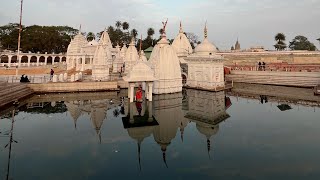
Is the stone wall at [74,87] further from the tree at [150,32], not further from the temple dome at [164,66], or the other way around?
the tree at [150,32]

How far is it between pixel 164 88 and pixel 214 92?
6696 mm

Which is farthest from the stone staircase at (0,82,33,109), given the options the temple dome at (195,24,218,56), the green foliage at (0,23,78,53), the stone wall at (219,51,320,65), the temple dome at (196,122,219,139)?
the green foliage at (0,23,78,53)

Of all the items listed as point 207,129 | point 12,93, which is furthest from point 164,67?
point 12,93

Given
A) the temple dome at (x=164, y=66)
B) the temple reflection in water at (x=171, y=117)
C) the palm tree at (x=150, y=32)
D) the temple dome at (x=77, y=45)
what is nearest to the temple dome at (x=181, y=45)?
the temple dome at (x=164, y=66)

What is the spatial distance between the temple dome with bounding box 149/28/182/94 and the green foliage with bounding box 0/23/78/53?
1839 inches

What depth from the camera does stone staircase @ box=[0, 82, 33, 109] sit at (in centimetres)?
1922

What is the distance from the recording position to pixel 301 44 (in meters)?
85.7

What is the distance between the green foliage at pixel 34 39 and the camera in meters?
60.1

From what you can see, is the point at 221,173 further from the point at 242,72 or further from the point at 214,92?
the point at 242,72

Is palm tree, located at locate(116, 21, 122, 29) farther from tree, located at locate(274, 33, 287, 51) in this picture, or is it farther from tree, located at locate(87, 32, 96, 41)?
tree, located at locate(274, 33, 287, 51)

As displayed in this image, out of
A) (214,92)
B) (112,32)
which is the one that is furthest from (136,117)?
(112,32)

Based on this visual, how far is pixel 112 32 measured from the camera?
81.4 metres

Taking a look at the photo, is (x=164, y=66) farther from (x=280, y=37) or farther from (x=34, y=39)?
(x=280, y=37)

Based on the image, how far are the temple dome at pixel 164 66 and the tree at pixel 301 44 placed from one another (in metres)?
74.9
